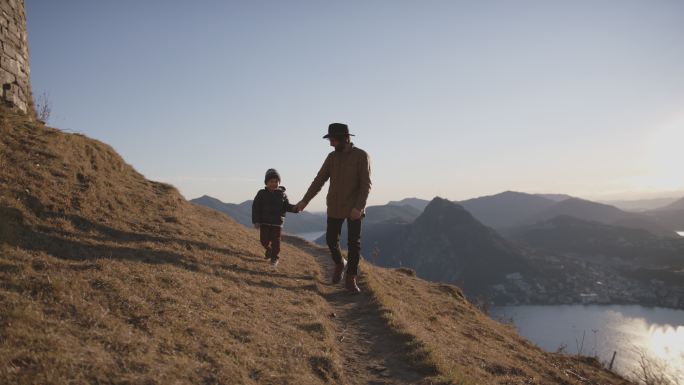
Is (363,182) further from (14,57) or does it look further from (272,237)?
(14,57)

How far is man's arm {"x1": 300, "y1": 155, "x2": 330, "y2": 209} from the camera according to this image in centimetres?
992

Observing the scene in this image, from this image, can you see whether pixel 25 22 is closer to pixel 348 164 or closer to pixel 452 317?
pixel 348 164

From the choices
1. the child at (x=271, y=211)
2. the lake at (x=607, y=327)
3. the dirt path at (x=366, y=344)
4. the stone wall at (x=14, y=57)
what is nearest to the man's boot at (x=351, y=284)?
the dirt path at (x=366, y=344)

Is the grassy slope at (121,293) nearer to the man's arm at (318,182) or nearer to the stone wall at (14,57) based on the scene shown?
the stone wall at (14,57)

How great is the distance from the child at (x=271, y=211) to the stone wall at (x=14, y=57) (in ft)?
24.9

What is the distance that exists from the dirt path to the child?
2.44 meters

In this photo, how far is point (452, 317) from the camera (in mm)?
13555

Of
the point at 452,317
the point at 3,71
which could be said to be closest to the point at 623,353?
the point at 452,317

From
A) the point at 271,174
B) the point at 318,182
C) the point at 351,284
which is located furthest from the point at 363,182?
the point at 271,174

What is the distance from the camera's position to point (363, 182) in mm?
9211

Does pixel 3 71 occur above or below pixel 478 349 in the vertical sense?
above

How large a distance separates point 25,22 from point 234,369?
1405 cm

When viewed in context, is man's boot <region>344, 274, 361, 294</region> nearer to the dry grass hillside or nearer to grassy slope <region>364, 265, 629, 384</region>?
the dry grass hillside

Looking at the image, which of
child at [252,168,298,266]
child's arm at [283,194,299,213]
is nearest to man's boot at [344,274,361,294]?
child's arm at [283,194,299,213]
